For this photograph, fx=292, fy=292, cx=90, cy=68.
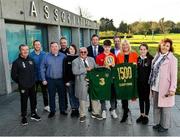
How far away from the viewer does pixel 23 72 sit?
21.6 ft

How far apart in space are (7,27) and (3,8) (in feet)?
4.58

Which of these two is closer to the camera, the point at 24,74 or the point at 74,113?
the point at 24,74

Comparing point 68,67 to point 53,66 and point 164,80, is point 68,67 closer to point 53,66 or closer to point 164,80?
point 53,66

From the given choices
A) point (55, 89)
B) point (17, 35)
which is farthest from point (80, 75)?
point (17, 35)

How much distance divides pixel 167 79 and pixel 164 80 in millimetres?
60

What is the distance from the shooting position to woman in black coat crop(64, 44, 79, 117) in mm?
6953

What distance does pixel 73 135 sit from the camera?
19.6 ft

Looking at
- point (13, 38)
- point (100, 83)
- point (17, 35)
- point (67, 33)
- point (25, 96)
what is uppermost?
point (67, 33)

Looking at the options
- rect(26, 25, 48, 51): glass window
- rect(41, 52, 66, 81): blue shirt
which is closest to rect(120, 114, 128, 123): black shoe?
rect(41, 52, 66, 81): blue shirt

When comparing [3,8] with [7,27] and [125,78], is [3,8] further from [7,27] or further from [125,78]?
[125,78]

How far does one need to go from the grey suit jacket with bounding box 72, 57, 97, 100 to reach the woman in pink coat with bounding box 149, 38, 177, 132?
4.99ft

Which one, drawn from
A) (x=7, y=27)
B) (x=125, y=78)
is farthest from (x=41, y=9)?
(x=125, y=78)

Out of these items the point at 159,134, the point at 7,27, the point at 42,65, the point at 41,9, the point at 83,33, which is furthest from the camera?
the point at 83,33

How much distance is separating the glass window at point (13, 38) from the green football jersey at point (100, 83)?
5.78m
